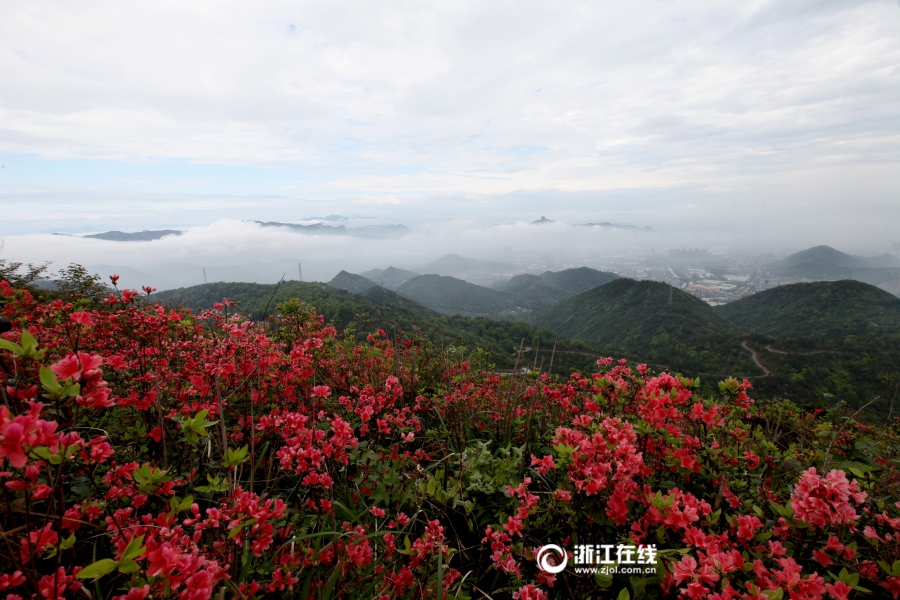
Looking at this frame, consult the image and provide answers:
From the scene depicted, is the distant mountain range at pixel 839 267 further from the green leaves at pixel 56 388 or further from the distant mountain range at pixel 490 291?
the green leaves at pixel 56 388

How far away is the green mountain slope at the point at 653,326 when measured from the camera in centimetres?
4662

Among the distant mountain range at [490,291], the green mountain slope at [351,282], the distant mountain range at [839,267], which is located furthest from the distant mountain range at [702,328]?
the distant mountain range at [839,267]

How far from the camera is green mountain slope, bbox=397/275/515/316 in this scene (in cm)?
11856

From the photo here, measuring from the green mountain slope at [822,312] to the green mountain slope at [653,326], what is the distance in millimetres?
8000

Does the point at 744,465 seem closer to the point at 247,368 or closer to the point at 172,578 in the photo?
the point at 172,578

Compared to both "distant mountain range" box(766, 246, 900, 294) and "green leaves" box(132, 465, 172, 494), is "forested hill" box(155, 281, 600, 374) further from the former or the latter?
"distant mountain range" box(766, 246, 900, 294)

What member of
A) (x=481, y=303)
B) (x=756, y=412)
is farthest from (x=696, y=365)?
(x=481, y=303)

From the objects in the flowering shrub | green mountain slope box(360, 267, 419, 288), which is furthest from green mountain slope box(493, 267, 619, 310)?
the flowering shrub

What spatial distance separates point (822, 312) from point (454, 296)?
94.5 m

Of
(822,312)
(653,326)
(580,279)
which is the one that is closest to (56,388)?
(653,326)

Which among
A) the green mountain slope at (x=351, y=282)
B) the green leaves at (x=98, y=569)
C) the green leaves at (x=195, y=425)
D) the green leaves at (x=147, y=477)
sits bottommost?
the green mountain slope at (x=351, y=282)

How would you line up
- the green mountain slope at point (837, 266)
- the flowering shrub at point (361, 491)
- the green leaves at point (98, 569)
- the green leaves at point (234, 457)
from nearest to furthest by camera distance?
the green leaves at point (98, 569) < the flowering shrub at point (361, 491) < the green leaves at point (234, 457) < the green mountain slope at point (837, 266)

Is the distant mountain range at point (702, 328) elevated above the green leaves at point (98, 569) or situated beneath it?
situated beneath

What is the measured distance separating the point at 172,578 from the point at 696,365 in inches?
2175
